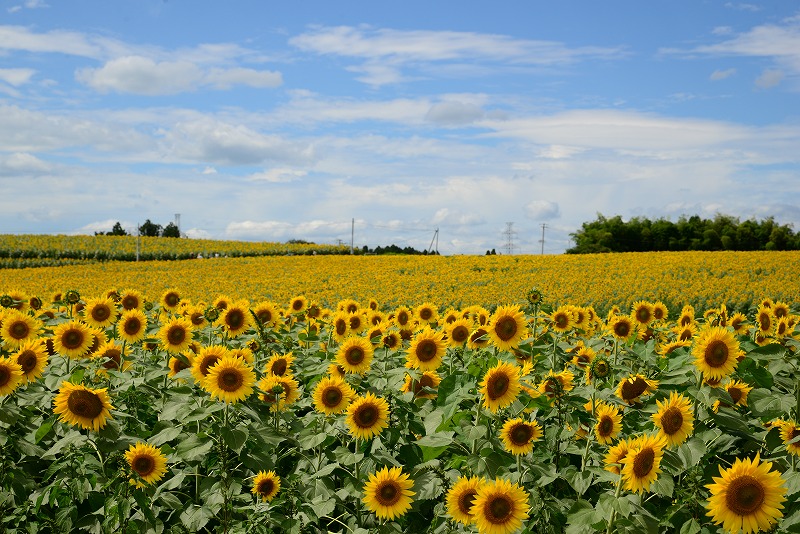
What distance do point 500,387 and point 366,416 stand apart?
0.79m

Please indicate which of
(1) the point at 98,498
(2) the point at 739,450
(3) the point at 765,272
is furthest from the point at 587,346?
(3) the point at 765,272

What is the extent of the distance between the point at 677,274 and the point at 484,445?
2275cm

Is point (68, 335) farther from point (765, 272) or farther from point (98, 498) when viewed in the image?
point (765, 272)

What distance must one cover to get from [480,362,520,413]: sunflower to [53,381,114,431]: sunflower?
85.4 inches

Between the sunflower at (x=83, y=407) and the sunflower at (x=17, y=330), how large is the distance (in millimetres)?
1804

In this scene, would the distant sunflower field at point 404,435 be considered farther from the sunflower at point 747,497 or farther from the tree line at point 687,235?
the tree line at point 687,235

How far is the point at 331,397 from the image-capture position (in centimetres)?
435

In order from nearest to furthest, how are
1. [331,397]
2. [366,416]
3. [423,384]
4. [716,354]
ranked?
[716,354] → [366,416] → [331,397] → [423,384]

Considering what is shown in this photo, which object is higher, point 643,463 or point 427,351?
point 427,351

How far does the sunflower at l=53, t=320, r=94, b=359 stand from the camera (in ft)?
17.6

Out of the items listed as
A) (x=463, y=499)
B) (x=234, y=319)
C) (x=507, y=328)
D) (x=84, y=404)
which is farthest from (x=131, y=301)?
(x=463, y=499)

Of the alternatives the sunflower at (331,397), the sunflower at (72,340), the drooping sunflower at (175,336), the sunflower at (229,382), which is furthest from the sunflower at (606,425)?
the sunflower at (72,340)

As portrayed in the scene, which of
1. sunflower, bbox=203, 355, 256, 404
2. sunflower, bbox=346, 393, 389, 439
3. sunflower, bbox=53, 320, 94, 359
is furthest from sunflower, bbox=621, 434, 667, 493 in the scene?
sunflower, bbox=53, 320, 94, 359

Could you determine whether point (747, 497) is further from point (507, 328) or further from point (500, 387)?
point (507, 328)
